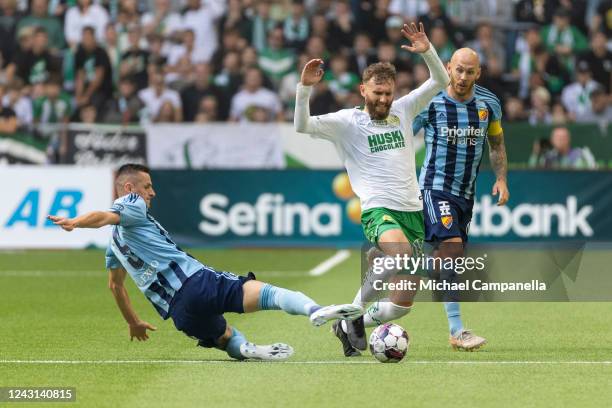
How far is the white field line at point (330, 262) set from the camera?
55.0ft

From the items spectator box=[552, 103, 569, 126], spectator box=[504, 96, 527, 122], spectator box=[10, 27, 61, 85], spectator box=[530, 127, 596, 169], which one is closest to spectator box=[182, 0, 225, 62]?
spectator box=[10, 27, 61, 85]

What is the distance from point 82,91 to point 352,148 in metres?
14.1

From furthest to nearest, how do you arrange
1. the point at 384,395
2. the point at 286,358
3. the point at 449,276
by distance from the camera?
1. the point at 449,276
2. the point at 286,358
3. the point at 384,395

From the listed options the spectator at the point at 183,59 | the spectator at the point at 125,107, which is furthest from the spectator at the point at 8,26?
the spectator at the point at 183,59

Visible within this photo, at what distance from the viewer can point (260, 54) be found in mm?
23359

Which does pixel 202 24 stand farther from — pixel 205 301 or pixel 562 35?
pixel 205 301

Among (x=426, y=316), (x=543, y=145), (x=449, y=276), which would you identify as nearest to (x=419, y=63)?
(x=543, y=145)

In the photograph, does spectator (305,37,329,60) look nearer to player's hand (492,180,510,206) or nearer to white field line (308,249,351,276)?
white field line (308,249,351,276)

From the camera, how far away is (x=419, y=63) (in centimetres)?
2295

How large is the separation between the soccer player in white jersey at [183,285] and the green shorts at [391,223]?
0.97m

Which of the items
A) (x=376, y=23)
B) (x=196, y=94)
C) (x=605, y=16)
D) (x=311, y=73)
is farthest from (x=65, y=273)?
(x=605, y=16)

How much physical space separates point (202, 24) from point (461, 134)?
1397 centimetres

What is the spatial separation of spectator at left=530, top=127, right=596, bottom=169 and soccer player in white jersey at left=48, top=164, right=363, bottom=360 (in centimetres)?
1142

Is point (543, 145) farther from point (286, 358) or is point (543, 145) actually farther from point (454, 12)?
point (286, 358)
